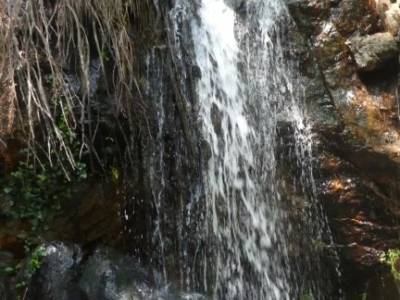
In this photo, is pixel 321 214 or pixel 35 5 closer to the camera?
pixel 35 5

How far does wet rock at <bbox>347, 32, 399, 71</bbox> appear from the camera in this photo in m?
4.22

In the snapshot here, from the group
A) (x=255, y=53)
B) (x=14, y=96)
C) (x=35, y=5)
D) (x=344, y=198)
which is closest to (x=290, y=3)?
(x=255, y=53)

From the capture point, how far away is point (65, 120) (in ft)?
11.9

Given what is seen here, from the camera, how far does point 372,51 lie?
4.23m

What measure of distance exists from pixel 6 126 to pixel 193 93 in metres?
1.51

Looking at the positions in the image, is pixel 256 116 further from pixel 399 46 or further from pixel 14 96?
pixel 14 96

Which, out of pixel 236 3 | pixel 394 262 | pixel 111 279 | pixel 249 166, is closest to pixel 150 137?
pixel 249 166

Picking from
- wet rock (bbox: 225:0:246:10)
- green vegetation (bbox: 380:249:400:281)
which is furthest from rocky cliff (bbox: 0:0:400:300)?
wet rock (bbox: 225:0:246:10)

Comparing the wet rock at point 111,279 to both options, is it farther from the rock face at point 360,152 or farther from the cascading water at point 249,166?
the rock face at point 360,152

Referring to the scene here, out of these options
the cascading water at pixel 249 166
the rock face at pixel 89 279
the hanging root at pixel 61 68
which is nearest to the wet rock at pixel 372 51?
the cascading water at pixel 249 166

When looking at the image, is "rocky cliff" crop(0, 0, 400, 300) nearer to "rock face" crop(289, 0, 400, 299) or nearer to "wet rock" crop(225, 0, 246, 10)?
"rock face" crop(289, 0, 400, 299)

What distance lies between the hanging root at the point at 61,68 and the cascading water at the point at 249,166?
0.60 m

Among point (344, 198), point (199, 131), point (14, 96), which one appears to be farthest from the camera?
point (199, 131)

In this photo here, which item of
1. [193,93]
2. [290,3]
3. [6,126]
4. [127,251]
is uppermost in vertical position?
[290,3]
